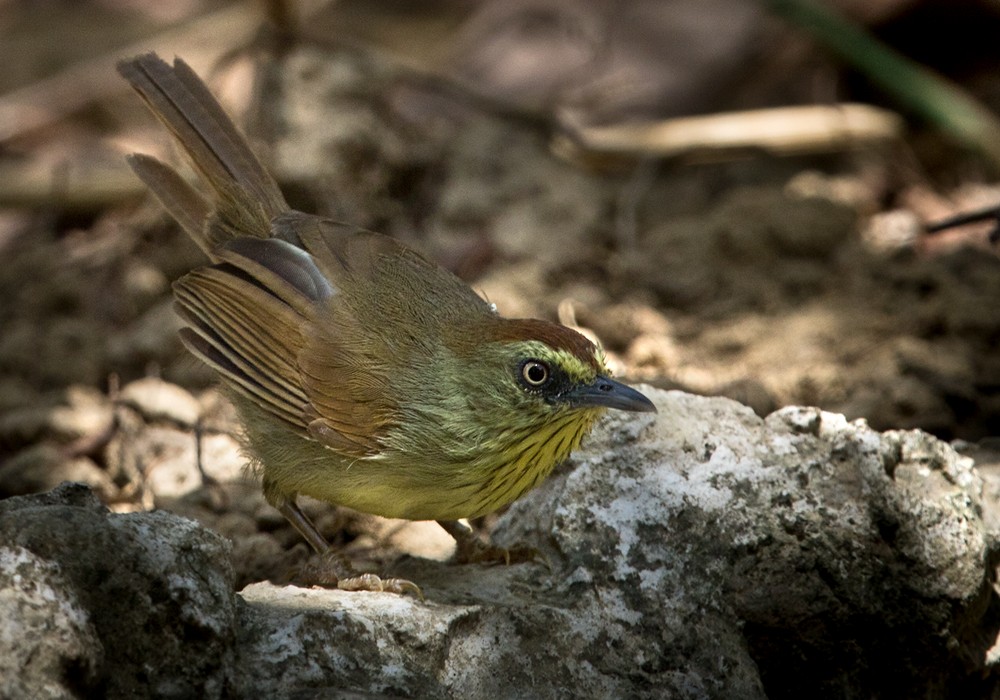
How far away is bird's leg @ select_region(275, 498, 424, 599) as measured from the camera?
3498 millimetres

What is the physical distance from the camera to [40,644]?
2.45m

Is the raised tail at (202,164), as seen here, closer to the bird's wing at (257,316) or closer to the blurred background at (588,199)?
the bird's wing at (257,316)

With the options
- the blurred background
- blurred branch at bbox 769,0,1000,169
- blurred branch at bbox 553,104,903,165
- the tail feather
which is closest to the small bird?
the tail feather

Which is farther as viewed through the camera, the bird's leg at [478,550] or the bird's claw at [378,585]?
the bird's leg at [478,550]

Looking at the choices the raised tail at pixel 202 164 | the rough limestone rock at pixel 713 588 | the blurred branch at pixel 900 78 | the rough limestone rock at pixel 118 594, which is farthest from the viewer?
the blurred branch at pixel 900 78

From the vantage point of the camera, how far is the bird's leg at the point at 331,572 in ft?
11.5

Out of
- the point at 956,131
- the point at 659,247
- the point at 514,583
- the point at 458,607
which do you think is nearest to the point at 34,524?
the point at 458,607

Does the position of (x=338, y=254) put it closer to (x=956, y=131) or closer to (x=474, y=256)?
(x=474, y=256)

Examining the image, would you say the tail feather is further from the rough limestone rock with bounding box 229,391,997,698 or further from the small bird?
the rough limestone rock with bounding box 229,391,997,698

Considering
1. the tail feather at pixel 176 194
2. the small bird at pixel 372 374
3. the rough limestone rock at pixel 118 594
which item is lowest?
the rough limestone rock at pixel 118 594

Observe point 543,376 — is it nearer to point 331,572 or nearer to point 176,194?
point 331,572

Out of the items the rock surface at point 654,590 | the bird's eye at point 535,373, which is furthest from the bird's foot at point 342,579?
the bird's eye at point 535,373

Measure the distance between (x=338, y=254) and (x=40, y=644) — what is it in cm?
199

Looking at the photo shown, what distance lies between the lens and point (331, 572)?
12.2 feet
